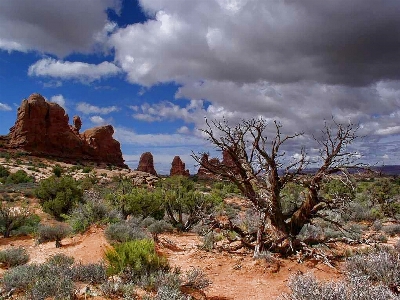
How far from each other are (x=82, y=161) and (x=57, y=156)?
17.2ft

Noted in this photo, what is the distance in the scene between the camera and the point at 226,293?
25.2 ft

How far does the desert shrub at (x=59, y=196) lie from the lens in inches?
797

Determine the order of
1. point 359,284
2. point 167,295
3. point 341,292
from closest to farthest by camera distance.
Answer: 1. point 341,292
2. point 359,284
3. point 167,295

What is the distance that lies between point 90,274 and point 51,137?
7396 centimetres

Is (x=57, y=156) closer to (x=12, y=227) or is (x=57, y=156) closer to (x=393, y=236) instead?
(x=12, y=227)

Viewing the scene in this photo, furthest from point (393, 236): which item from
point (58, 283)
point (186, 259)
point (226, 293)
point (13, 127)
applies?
point (13, 127)

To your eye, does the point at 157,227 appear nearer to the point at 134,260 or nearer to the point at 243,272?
the point at 243,272

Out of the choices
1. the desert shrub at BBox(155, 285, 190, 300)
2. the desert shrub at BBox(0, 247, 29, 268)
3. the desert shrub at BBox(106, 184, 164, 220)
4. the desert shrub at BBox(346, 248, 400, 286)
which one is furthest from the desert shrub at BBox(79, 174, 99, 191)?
the desert shrub at BBox(346, 248, 400, 286)

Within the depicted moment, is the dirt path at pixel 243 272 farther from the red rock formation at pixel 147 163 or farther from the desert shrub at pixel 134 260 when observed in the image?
the red rock formation at pixel 147 163

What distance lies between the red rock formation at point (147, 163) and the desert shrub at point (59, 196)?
6577 cm

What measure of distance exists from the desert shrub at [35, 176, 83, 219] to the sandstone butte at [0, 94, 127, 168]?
5136 centimetres

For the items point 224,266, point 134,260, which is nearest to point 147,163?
A: point 224,266

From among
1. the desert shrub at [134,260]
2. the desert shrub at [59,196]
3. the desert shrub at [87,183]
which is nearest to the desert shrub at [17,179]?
the desert shrub at [87,183]

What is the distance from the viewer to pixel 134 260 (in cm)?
727
